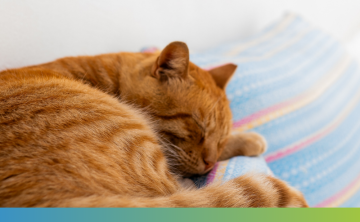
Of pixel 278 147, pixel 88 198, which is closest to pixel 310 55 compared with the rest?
pixel 278 147

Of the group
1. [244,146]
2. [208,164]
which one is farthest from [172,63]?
[244,146]

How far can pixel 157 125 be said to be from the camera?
1.11 m

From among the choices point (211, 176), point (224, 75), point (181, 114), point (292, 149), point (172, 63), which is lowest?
point (292, 149)

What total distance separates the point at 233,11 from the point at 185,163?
6.17ft

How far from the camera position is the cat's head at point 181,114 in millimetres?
1104

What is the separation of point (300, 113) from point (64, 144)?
1489 millimetres

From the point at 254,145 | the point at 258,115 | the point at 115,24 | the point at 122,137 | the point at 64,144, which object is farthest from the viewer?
the point at 115,24

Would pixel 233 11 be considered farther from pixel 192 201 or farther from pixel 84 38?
pixel 192 201

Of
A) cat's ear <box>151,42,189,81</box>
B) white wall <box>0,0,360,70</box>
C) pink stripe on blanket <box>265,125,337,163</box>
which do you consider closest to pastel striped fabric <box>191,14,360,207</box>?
pink stripe on blanket <box>265,125,337,163</box>

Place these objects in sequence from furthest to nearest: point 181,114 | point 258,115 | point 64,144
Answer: point 258,115
point 181,114
point 64,144

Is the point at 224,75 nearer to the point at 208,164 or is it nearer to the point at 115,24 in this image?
the point at 208,164

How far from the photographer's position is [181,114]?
3.65ft

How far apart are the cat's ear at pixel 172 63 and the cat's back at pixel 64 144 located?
244mm

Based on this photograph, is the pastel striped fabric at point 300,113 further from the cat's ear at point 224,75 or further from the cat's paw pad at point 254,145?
the cat's ear at point 224,75
